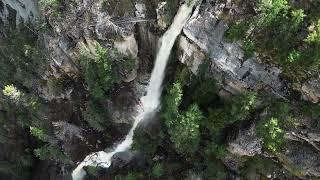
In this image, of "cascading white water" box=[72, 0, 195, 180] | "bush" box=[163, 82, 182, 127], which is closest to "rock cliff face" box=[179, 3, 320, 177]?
"cascading white water" box=[72, 0, 195, 180]

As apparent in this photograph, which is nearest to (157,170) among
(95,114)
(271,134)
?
(95,114)

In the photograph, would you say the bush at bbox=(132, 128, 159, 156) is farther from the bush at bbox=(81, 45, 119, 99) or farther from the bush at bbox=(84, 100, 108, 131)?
the bush at bbox=(81, 45, 119, 99)

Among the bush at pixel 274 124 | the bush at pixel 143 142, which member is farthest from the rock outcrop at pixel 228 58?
the bush at pixel 143 142

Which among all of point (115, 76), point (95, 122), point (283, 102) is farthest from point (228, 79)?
point (95, 122)

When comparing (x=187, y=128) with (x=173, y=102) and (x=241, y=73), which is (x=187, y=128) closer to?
(x=173, y=102)

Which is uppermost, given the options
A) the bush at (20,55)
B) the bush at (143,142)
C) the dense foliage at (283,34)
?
the bush at (20,55)

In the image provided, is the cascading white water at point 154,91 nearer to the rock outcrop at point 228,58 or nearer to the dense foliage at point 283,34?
the rock outcrop at point 228,58
